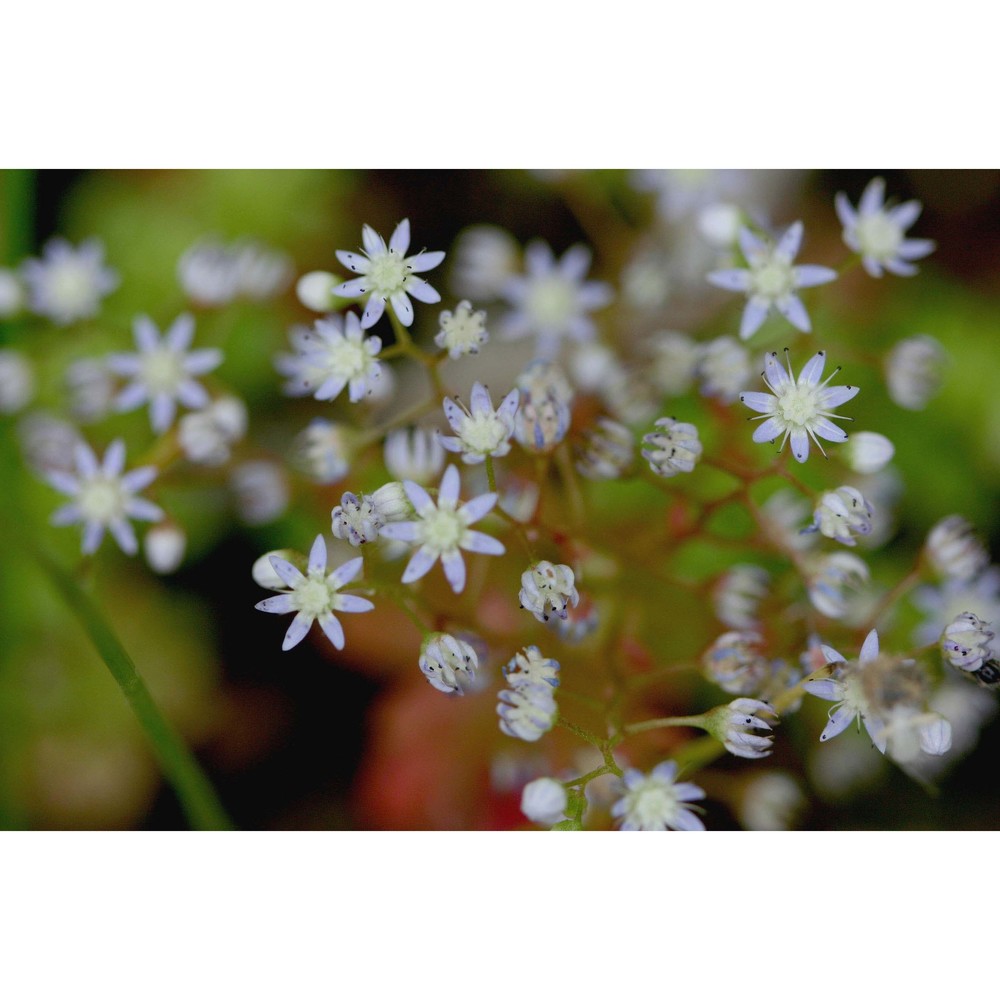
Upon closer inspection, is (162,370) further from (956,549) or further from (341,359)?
(956,549)

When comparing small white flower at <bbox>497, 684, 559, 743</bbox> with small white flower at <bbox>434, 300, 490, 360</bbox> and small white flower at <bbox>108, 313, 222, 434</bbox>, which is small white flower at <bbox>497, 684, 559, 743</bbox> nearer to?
small white flower at <bbox>434, 300, 490, 360</bbox>

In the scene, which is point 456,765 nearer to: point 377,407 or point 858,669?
point 377,407

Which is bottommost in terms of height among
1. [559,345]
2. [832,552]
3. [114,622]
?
[832,552]

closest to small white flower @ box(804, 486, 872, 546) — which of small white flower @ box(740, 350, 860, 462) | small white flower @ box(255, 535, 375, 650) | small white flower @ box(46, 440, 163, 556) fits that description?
small white flower @ box(740, 350, 860, 462)

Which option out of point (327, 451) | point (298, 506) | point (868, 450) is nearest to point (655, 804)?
point (868, 450)

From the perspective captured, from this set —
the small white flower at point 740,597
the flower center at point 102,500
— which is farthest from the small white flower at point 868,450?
the flower center at point 102,500

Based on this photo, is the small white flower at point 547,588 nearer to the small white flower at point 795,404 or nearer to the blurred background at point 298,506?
the small white flower at point 795,404

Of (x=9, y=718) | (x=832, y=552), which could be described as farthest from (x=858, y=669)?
(x=9, y=718)
